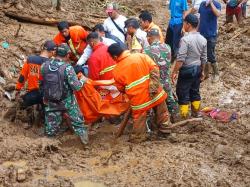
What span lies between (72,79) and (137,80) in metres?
1.03

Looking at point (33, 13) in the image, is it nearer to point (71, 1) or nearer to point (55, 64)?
point (71, 1)

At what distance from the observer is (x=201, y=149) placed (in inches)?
300

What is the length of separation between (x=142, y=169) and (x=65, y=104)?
1.74 metres

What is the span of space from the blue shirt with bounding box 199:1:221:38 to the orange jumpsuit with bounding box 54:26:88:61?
8.93 ft

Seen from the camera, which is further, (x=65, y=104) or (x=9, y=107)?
(x=9, y=107)

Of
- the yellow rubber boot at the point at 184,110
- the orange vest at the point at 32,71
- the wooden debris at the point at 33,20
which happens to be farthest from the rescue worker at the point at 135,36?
the wooden debris at the point at 33,20

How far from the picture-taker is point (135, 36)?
29.7 feet

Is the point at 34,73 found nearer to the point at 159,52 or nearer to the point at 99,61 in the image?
the point at 99,61

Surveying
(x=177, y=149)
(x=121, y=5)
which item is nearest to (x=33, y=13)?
(x=121, y=5)

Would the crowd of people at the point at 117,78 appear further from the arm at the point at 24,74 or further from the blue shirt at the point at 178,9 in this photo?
the blue shirt at the point at 178,9

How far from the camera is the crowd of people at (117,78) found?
740 centimetres

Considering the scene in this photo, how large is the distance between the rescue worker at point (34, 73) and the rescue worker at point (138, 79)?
119cm

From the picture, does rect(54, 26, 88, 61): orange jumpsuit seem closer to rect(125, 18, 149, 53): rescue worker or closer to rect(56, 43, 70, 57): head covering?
rect(125, 18, 149, 53): rescue worker

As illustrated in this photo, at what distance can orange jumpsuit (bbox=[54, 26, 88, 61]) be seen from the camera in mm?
9281
